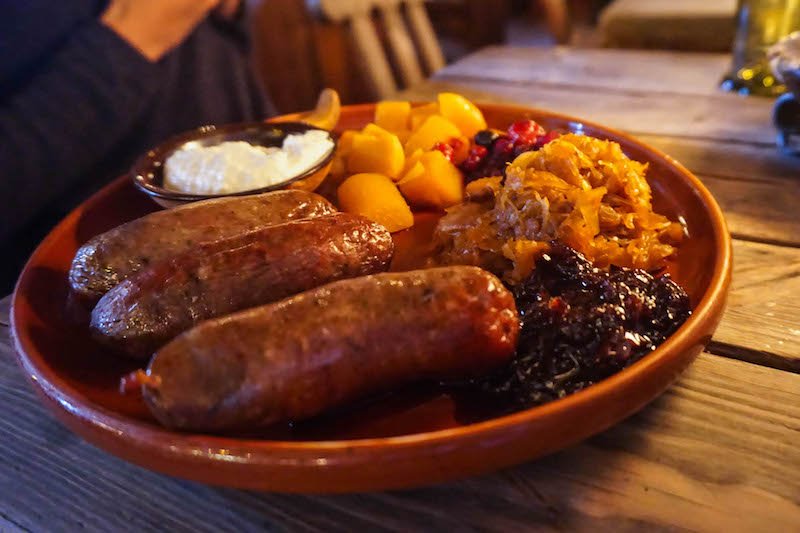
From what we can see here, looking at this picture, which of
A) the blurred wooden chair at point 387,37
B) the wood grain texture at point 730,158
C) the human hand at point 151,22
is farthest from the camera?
the blurred wooden chair at point 387,37

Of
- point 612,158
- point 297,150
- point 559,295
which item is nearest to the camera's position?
point 559,295

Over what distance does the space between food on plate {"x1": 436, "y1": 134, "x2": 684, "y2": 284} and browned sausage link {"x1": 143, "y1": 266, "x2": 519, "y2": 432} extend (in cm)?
29

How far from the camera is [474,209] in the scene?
139 centimetres

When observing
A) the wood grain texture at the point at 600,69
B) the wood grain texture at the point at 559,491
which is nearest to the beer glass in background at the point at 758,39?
the wood grain texture at the point at 600,69

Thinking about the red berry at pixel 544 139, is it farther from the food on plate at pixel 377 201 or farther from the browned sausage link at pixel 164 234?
the browned sausage link at pixel 164 234

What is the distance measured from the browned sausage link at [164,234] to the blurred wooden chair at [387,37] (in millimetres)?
1620

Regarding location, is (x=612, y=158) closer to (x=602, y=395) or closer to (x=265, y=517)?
(x=602, y=395)

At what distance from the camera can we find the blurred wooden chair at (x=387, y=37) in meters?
2.78

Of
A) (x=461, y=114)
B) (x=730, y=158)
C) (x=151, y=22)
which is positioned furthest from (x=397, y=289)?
(x=151, y=22)

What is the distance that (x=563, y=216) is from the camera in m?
1.25

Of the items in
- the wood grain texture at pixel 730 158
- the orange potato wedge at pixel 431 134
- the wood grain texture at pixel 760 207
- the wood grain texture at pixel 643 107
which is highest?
the orange potato wedge at pixel 431 134

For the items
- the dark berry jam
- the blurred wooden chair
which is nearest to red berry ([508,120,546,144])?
the dark berry jam

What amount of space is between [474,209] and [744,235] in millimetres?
601

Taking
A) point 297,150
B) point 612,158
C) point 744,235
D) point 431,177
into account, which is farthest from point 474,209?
point 744,235
